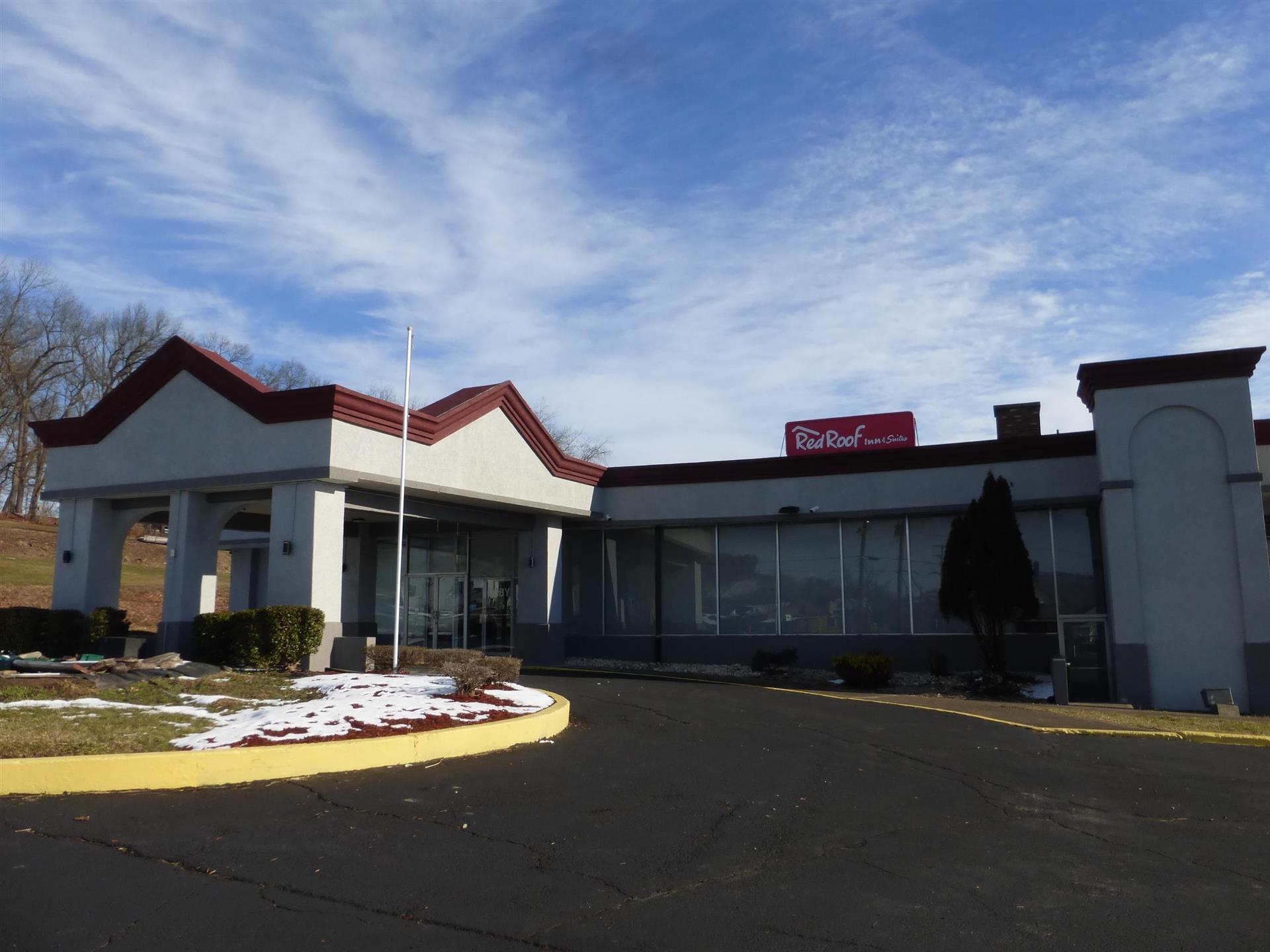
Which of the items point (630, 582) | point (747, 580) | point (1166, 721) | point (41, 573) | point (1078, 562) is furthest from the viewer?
point (41, 573)

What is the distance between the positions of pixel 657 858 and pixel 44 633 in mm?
17786

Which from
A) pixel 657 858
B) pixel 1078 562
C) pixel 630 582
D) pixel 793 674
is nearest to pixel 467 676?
pixel 657 858

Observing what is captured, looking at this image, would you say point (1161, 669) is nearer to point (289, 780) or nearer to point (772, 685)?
point (772, 685)

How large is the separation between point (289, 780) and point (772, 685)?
44.4ft

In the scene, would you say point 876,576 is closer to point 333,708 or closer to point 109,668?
point 333,708

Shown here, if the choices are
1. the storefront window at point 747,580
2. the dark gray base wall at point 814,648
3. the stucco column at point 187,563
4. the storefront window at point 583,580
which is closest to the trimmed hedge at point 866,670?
the dark gray base wall at point 814,648

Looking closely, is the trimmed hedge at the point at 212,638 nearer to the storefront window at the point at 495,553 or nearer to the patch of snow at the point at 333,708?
the patch of snow at the point at 333,708

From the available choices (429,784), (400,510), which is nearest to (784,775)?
(429,784)

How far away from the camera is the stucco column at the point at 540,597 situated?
25.6 metres

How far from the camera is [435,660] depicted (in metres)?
17.6

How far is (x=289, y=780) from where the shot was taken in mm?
9359

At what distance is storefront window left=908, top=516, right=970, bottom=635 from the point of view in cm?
2439

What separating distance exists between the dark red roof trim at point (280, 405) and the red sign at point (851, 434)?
770 cm

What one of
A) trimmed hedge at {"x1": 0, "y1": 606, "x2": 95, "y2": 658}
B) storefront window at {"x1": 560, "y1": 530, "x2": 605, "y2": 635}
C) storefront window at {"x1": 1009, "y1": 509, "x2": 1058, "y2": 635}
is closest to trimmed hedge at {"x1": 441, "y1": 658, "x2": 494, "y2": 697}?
trimmed hedge at {"x1": 0, "y1": 606, "x2": 95, "y2": 658}
